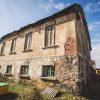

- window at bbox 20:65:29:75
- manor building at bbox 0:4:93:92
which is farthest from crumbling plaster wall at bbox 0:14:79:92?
window at bbox 20:65:29:75

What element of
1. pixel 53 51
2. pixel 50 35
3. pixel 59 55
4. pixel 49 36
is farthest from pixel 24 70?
pixel 59 55

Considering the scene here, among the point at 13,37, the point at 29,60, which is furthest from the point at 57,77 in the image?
the point at 13,37

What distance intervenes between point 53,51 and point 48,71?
5.50ft

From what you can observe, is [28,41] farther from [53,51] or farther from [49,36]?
[53,51]

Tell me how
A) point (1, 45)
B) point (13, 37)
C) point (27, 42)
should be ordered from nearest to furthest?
point (27, 42) < point (13, 37) < point (1, 45)

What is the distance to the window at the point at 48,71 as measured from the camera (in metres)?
9.36

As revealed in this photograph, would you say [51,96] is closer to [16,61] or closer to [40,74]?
[40,74]

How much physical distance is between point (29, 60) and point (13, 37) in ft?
16.0

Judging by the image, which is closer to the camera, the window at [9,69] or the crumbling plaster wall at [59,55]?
the crumbling plaster wall at [59,55]

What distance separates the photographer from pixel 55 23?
10.2 meters

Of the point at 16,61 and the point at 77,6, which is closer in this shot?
the point at 77,6

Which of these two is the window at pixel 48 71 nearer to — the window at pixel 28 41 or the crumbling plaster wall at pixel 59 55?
the crumbling plaster wall at pixel 59 55

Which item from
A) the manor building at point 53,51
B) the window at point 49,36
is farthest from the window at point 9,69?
the window at point 49,36

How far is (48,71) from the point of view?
9.68 m
